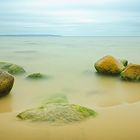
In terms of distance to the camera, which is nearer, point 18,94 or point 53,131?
point 53,131

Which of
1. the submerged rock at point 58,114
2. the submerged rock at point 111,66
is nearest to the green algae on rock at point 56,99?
the submerged rock at point 58,114

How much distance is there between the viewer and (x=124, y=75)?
7273mm

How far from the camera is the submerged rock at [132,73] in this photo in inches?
279

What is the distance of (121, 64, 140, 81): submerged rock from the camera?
23.2 ft

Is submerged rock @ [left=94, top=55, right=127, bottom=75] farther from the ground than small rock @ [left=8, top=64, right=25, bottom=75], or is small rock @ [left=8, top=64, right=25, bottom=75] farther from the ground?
submerged rock @ [left=94, top=55, right=127, bottom=75]

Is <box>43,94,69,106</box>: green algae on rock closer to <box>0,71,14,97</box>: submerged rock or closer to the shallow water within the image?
the shallow water

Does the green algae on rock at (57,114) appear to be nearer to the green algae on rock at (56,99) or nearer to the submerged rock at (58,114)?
the submerged rock at (58,114)

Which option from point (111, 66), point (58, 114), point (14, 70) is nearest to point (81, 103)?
point (58, 114)

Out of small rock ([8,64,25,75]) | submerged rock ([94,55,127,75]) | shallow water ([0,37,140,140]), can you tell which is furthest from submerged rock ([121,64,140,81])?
small rock ([8,64,25,75])

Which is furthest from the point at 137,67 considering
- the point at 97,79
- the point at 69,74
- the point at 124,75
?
the point at 69,74

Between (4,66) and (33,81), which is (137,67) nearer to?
(33,81)

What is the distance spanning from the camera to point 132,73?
7141mm

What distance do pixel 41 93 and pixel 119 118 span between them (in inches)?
91.8

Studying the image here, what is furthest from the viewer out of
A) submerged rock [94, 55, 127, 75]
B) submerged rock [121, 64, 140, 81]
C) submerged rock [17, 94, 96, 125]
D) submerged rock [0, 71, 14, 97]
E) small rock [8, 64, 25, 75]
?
small rock [8, 64, 25, 75]
